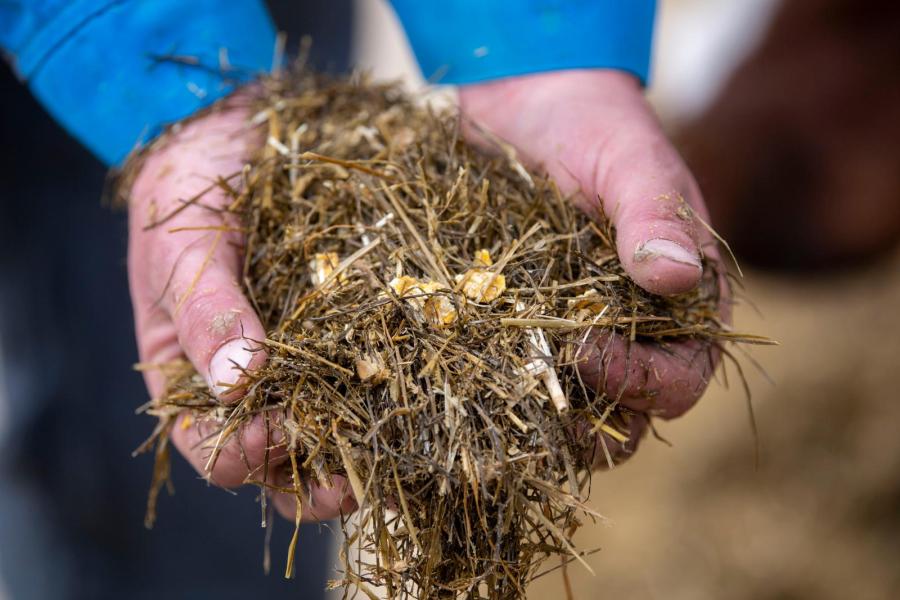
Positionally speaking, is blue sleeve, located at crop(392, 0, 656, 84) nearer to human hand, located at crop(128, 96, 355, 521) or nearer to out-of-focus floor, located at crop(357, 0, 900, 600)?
human hand, located at crop(128, 96, 355, 521)

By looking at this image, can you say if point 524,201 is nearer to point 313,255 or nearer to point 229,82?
point 313,255

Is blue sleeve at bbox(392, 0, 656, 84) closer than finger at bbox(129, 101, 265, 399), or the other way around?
finger at bbox(129, 101, 265, 399)

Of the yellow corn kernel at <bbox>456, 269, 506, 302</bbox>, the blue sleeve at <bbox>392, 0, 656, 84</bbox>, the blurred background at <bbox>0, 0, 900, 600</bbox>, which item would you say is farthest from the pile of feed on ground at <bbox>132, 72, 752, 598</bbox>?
the blurred background at <bbox>0, 0, 900, 600</bbox>

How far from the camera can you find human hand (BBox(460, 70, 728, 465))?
109cm

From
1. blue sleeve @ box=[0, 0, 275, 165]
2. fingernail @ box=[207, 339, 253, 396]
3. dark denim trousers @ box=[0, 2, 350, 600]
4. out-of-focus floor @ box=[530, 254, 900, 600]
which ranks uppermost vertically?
blue sleeve @ box=[0, 0, 275, 165]

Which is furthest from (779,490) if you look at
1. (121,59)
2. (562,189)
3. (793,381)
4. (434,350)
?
(121,59)

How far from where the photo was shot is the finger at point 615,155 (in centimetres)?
109

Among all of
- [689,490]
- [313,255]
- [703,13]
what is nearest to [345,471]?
[313,255]

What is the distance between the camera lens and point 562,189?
1.38 metres

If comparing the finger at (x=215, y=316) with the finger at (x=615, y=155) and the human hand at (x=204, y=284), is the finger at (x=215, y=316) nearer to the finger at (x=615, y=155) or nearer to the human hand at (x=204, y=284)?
the human hand at (x=204, y=284)

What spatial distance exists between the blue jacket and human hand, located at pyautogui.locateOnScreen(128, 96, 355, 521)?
0.09 metres

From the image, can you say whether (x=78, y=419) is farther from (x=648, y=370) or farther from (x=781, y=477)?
(x=781, y=477)

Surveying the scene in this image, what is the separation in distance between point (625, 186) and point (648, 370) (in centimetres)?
27

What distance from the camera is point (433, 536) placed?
100cm
